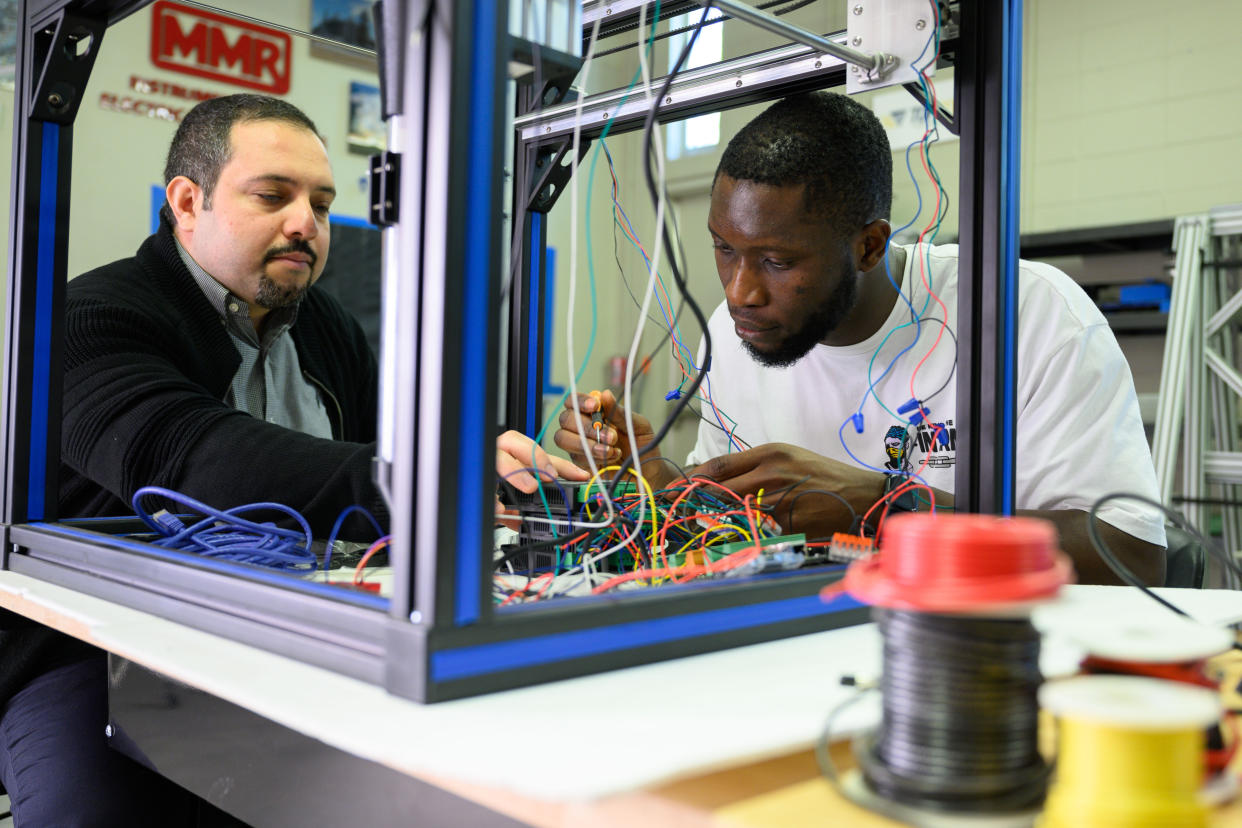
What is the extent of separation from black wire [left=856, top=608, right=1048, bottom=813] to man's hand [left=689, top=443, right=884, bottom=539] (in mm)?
A: 733

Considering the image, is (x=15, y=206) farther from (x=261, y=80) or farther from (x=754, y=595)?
(x=261, y=80)

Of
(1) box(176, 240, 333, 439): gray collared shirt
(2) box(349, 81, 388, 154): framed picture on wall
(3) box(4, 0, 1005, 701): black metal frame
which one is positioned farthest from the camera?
(2) box(349, 81, 388, 154): framed picture on wall

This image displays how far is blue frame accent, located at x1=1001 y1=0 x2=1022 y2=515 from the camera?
964mm

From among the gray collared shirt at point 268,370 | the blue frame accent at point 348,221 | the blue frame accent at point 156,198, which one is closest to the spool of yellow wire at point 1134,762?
the gray collared shirt at point 268,370

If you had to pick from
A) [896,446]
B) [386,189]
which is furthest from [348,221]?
[386,189]

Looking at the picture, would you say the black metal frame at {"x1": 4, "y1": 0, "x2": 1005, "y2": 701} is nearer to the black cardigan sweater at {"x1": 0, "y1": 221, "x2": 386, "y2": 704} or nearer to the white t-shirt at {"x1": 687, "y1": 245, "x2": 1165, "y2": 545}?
the black cardigan sweater at {"x1": 0, "y1": 221, "x2": 386, "y2": 704}

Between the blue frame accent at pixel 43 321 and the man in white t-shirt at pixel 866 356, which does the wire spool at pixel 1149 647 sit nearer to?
the man in white t-shirt at pixel 866 356

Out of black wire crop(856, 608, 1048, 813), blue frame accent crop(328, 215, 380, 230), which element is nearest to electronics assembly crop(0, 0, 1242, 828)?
black wire crop(856, 608, 1048, 813)

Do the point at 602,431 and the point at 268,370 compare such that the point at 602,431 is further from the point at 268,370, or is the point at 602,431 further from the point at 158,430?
the point at 268,370

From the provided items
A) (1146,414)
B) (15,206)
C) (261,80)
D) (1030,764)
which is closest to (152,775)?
(15,206)

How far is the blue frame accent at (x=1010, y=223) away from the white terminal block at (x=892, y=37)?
0.26ft

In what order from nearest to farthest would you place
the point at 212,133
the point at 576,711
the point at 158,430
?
the point at 576,711, the point at 158,430, the point at 212,133

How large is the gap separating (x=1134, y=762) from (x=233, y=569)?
0.67 metres

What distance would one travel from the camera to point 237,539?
101cm
